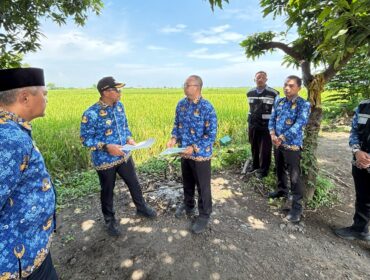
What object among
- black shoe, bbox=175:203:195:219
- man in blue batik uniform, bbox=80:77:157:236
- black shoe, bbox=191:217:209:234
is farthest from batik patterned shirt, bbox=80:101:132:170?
black shoe, bbox=191:217:209:234

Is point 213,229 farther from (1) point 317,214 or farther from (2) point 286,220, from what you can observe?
(1) point 317,214

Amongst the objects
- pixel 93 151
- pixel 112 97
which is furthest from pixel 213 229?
Result: pixel 112 97

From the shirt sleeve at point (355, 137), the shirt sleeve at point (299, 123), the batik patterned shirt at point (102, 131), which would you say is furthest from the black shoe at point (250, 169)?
the batik patterned shirt at point (102, 131)

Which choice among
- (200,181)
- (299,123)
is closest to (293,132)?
(299,123)

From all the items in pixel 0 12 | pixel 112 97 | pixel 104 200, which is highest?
pixel 0 12

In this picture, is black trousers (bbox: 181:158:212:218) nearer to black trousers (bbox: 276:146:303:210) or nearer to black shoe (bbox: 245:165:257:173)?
black trousers (bbox: 276:146:303:210)

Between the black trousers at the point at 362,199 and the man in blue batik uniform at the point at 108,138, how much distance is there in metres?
2.74

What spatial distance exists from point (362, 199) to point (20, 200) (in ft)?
11.5

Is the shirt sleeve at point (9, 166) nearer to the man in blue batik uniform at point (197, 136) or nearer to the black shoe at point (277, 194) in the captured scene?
the man in blue batik uniform at point (197, 136)

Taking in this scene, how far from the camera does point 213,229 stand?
3291mm

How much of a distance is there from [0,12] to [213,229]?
12.1ft

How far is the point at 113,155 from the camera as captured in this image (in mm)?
2959

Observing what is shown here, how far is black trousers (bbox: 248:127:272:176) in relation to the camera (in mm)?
4684

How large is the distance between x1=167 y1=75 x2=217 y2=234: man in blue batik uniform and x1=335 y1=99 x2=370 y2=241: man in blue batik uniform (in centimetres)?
164
